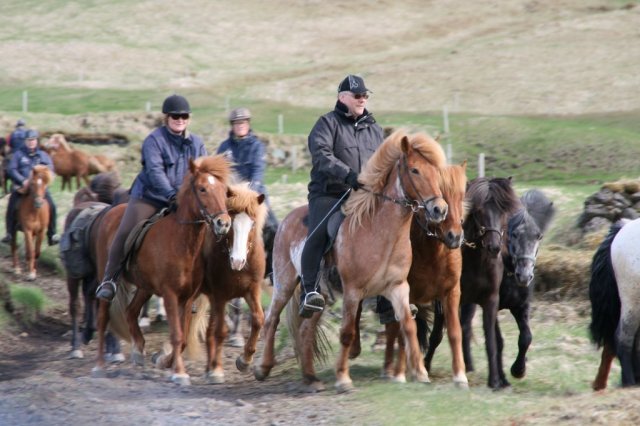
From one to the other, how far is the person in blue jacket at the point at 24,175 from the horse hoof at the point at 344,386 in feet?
35.1

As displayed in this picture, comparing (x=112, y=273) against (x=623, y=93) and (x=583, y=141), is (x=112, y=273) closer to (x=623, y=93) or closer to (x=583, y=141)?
(x=583, y=141)

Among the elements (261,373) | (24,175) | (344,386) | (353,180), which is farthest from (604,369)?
(24,175)

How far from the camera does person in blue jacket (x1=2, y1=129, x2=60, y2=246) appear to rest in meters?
20.6

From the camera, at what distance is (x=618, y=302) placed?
1088 cm

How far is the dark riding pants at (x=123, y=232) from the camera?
12.3 m

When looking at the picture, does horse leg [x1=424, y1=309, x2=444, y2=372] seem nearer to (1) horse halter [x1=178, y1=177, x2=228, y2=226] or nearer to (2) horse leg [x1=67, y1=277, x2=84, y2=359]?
(1) horse halter [x1=178, y1=177, x2=228, y2=226]

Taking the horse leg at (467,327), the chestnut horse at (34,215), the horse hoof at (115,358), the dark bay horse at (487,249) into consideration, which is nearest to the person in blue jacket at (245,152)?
the horse hoof at (115,358)

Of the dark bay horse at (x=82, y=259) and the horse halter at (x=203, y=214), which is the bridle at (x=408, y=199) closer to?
the horse halter at (x=203, y=214)

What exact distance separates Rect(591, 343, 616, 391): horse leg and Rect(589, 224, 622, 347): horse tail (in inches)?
2.7

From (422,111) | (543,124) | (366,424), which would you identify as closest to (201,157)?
(366,424)

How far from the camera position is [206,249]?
41.1 feet

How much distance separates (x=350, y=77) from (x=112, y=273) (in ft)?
11.2

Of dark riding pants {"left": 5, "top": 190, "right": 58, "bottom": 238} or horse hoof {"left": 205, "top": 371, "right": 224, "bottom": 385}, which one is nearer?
horse hoof {"left": 205, "top": 371, "right": 224, "bottom": 385}

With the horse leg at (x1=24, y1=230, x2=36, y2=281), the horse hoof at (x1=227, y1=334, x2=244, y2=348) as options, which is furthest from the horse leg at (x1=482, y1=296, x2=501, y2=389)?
the horse leg at (x1=24, y1=230, x2=36, y2=281)
